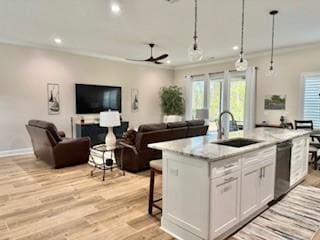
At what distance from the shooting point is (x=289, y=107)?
22.2ft

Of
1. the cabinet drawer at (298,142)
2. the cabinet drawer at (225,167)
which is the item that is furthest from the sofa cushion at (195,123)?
the cabinet drawer at (225,167)

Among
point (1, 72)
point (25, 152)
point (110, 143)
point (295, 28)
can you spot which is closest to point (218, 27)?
point (295, 28)

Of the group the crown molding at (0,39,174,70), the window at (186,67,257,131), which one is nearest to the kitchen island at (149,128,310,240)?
the window at (186,67,257,131)

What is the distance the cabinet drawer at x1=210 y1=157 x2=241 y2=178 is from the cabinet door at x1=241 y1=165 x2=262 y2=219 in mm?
187

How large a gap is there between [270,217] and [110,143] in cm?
305

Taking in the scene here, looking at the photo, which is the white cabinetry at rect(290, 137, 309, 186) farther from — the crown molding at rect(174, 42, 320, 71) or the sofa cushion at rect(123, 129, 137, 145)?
the crown molding at rect(174, 42, 320, 71)

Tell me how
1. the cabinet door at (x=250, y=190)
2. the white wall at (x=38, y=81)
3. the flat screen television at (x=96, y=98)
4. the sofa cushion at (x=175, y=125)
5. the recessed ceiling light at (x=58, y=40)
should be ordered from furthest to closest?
the flat screen television at (x=96, y=98) → the white wall at (x=38, y=81) → the recessed ceiling light at (x=58, y=40) → the sofa cushion at (x=175, y=125) → the cabinet door at (x=250, y=190)

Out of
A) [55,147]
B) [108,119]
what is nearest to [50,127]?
[55,147]

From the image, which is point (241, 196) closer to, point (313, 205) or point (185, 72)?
point (313, 205)

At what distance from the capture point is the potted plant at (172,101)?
9367 millimetres

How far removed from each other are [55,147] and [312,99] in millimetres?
6586

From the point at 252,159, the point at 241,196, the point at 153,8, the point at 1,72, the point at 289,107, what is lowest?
the point at 241,196

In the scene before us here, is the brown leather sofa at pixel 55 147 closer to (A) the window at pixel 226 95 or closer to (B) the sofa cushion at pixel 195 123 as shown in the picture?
(B) the sofa cushion at pixel 195 123

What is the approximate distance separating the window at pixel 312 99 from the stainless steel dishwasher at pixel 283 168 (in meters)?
3.59
